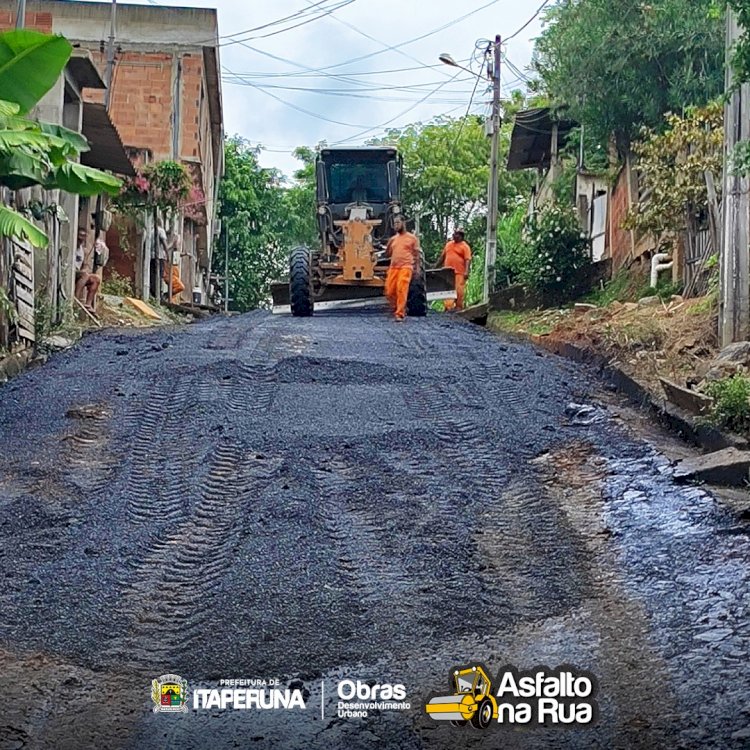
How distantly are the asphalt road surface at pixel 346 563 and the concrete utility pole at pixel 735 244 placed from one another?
67.4 inches

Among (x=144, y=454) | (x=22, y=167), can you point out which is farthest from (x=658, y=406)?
(x=22, y=167)

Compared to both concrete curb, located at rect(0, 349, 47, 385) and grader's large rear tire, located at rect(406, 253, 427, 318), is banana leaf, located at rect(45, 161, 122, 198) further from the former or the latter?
grader's large rear tire, located at rect(406, 253, 427, 318)

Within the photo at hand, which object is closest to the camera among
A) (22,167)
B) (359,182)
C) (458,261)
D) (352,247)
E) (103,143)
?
(22,167)

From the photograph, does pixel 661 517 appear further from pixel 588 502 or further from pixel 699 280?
pixel 699 280

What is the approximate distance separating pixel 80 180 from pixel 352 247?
29.2 feet

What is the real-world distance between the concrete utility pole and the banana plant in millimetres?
5806

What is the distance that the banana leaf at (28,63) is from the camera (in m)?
10.4

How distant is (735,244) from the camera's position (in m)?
10.8

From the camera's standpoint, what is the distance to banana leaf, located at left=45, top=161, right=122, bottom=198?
11422mm

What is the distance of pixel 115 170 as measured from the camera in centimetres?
2159

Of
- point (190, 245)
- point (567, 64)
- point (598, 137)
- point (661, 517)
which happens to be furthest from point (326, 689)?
point (190, 245)

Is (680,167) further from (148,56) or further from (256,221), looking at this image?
(256,221)

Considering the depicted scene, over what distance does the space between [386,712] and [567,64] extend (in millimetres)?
17723

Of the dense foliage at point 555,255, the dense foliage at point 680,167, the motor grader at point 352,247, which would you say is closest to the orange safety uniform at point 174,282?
the motor grader at point 352,247
